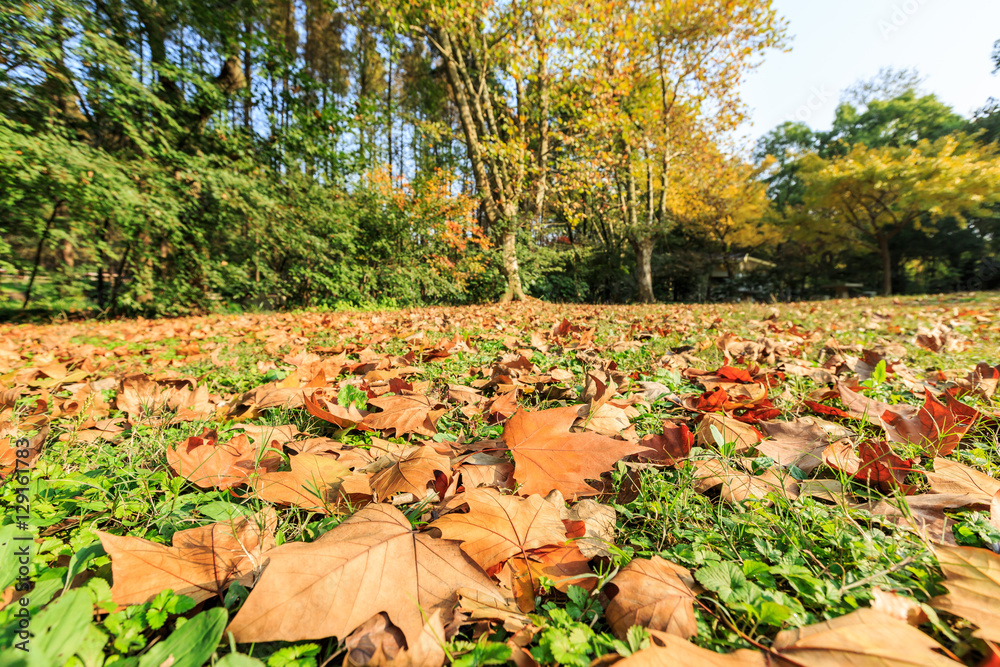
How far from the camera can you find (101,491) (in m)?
0.91

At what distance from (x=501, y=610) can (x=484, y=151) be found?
10.3 meters

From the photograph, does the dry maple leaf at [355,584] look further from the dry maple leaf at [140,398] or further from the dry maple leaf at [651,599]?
the dry maple leaf at [140,398]

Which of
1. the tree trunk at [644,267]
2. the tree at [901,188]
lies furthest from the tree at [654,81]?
the tree at [901,188]

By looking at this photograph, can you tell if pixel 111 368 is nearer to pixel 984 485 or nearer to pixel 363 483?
pixel 363 483

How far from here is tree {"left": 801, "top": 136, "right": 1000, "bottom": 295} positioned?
14000 mm

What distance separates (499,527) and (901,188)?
848 inches

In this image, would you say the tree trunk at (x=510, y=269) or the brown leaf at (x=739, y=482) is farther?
the tree trunk at (x=510, y=269)

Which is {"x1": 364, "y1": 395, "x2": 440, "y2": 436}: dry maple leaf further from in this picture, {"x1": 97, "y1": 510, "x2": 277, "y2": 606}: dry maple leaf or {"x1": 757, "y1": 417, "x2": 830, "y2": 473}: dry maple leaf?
{"x1": 757, "y1": 417, "x2": 830, "y2": 473}: dry maple leaf

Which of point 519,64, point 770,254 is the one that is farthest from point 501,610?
point 770,254

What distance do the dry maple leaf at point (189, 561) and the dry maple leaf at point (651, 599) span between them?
22.0 inches

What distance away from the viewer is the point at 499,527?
2.20 ft

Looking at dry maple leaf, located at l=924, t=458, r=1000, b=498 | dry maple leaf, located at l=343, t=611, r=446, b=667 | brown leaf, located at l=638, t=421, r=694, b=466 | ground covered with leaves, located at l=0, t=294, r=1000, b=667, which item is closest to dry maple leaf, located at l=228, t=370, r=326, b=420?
ground covered with leaves, located at l=0, t=294, r=1000, b=667

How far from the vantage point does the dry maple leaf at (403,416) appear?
1202mm

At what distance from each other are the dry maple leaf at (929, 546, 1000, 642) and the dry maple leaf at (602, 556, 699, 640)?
0.31 m
